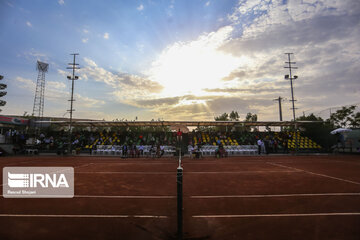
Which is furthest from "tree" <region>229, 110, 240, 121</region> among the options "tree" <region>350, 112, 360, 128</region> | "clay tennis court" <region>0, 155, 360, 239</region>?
"clay tennis court" <region>0, 155, 360, 239</region>

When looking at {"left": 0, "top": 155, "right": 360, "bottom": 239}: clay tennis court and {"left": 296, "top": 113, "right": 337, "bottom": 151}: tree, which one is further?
{"left": 296, "top": 113, "right": 337, "bottom": 151}: tree

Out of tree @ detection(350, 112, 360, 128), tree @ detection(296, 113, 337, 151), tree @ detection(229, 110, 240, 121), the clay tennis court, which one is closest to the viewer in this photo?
the clay tennis court

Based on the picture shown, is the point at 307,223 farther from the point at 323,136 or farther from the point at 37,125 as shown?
the point at 37,125

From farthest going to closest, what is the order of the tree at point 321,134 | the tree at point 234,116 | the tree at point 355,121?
the tree at point 234,116
the tree at point 355,121
the tree at point 321,134

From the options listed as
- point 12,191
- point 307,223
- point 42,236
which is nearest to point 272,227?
point 307,223

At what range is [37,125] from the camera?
32562 mm

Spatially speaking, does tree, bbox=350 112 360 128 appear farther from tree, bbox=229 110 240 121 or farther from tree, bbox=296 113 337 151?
tree, bbox=229 110 240 121

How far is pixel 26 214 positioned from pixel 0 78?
5066 cm

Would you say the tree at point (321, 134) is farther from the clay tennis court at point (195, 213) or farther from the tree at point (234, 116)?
the tree at point (234, 116)

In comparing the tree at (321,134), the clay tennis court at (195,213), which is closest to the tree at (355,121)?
the tree at (321,134)

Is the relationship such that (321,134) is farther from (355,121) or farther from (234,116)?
(234,116)

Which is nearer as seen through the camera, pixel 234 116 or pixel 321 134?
pixel 321 134

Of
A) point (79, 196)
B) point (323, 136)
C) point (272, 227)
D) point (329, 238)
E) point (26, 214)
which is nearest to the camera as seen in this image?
point (329, 238)

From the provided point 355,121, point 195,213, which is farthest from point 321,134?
point 195,213
